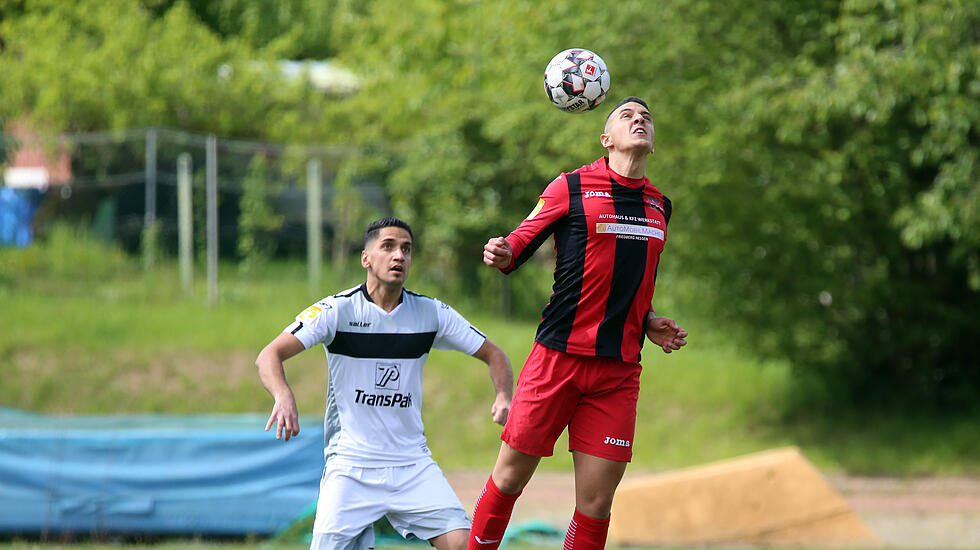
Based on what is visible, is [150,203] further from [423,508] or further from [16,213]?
[423,508]

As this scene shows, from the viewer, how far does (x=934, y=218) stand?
1174 cm

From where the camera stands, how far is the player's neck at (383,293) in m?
5.54

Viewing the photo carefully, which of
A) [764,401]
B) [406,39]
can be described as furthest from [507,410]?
[406,39]

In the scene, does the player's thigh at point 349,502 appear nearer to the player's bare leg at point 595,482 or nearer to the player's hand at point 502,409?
the player's hand at point 502,409

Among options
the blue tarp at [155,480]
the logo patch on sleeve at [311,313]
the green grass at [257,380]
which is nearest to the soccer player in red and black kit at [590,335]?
the logo patch on sleeve at [311,313]

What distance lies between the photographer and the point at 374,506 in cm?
531

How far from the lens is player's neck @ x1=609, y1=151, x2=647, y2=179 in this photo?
5.29 metres

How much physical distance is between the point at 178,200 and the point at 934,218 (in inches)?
457

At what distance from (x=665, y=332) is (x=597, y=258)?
513mm

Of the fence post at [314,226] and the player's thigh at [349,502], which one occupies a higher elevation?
the fence post at [314,226]

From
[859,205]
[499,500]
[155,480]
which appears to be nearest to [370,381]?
[499,500]

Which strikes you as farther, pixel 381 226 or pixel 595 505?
pixel 381 226

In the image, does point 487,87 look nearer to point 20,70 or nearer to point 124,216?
point 124,216

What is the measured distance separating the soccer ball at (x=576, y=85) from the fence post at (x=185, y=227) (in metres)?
13.1
